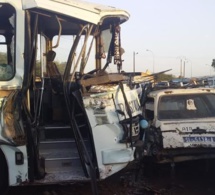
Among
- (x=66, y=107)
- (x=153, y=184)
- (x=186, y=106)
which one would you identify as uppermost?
(x=66, y=107)

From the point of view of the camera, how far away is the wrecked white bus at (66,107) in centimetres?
493

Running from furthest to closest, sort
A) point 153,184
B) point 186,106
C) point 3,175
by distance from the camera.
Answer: point 186,106 → point 153,184 → point 3,175

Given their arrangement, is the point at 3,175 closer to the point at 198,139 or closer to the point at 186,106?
the point at 198,139

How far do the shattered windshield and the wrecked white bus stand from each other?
1849 millimetres

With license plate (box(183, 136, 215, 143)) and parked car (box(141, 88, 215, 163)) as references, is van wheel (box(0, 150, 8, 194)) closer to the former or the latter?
parked car (box(141, 88, 215, 163))

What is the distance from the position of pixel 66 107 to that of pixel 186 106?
3.11 meters

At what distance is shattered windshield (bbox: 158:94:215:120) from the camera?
291 inches

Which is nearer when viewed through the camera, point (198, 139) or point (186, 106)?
point (198, 139)

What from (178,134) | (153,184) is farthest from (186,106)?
(153,184)

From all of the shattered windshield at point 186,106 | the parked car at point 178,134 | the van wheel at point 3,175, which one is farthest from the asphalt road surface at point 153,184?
the shattered windshield at point 186,106

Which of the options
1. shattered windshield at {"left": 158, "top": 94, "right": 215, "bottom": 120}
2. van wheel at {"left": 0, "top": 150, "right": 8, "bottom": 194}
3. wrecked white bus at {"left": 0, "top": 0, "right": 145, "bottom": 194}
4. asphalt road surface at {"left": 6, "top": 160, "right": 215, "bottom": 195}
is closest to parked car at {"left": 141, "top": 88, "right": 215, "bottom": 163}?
shattered windshield at {"left": 158, "top": 94, "right": 215, "bottom": 120}

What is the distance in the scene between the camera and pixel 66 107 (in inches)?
205

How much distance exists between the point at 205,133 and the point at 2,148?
3.61 metres

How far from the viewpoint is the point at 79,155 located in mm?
5172
